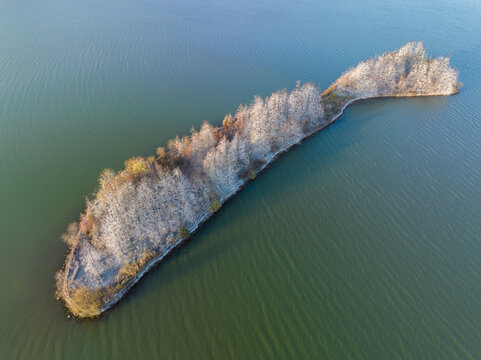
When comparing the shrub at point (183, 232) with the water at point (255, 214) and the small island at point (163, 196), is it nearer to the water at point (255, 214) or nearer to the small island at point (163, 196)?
the small island at point (163, 196)

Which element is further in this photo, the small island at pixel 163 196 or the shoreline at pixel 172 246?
the small island at pixel 163 196

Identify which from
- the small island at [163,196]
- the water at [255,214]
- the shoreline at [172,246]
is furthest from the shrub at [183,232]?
the water at [255,214]

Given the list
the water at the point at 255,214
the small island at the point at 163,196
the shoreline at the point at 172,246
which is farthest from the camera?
the small island at the point at 163,196

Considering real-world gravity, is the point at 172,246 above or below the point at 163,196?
below

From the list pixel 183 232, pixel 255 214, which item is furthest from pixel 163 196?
pixel 255 214

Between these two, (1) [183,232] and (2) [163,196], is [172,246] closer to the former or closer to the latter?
(1) [183,232]

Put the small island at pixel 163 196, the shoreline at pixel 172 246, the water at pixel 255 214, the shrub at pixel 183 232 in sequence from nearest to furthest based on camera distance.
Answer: the water at pixel 255 214, the shoreline at pixel 172 246, the small island at pixel 163 196, the shrub at pixel 183 232

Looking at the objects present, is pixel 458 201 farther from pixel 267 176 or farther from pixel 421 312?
pixel 267 176

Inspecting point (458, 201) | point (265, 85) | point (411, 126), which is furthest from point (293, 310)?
point (265, 85)
